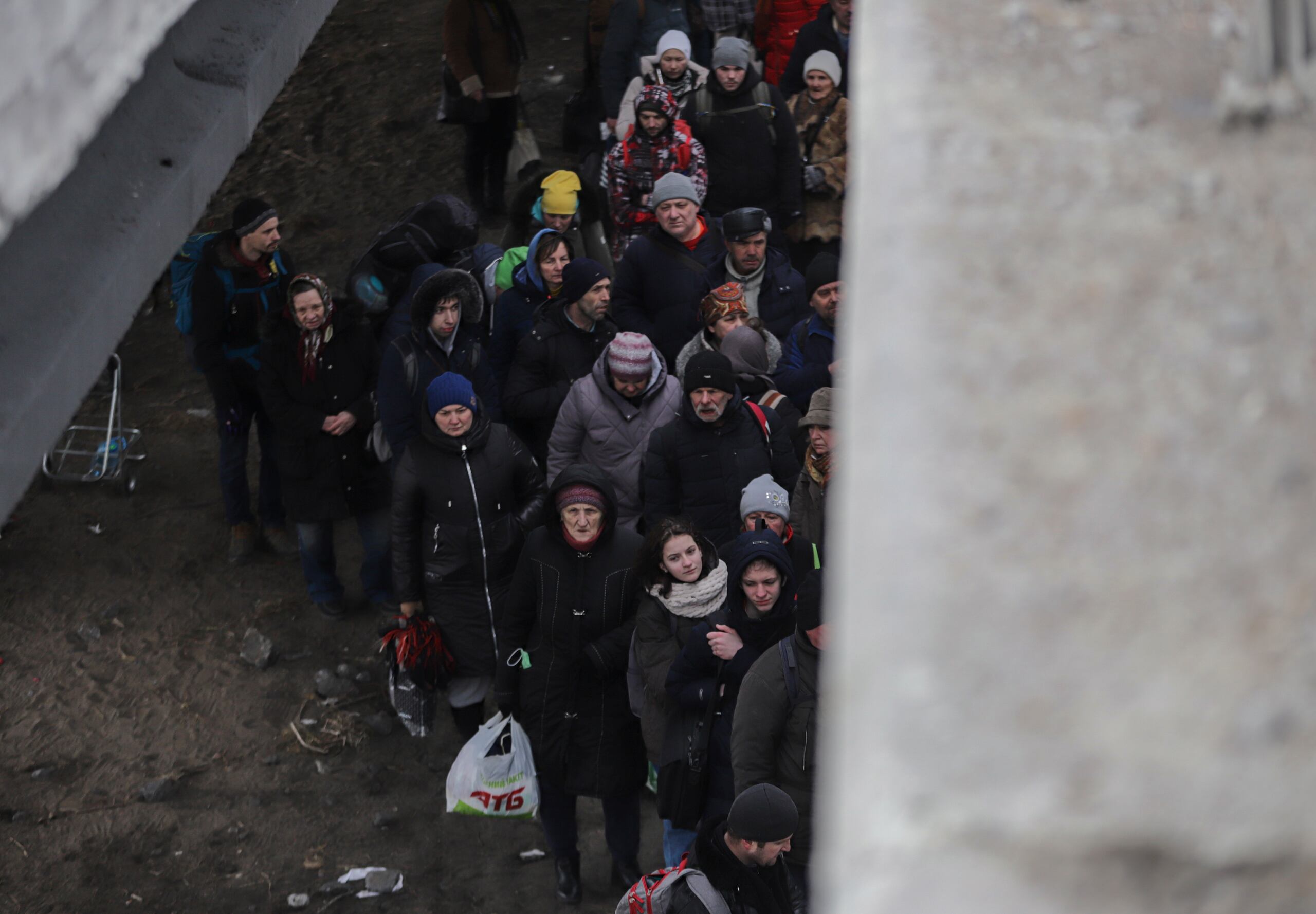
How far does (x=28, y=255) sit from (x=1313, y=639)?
1.54 metres

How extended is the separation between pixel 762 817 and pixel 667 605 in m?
1.09

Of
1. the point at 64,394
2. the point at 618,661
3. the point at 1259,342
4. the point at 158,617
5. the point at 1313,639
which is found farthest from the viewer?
the point at 158,617

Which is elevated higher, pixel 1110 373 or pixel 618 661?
pixel 1110 373

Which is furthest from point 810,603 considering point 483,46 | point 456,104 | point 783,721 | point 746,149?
point 483,46

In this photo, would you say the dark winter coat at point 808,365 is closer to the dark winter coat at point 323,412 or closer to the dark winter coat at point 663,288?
the dark winter coat at point 663,288

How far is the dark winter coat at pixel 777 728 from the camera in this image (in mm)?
4371

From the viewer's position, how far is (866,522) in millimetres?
741

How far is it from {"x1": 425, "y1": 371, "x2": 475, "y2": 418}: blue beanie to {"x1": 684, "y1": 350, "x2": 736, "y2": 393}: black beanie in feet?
2.90

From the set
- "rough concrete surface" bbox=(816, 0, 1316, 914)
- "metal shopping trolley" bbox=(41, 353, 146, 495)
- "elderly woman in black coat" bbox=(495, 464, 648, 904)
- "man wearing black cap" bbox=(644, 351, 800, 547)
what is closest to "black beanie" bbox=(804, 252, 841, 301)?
"man wearing black cap" bbox=(644, 351, 800, 547)

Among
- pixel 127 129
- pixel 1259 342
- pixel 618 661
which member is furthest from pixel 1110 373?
pixel 618 661

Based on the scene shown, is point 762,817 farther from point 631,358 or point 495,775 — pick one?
point 631,358

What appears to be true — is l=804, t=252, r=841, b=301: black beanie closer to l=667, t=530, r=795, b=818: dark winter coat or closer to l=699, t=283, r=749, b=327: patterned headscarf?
l=699, t=283, r=749, b=327: patterned headscarf

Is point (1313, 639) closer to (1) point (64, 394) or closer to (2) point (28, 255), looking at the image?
(1) point (64, 394)

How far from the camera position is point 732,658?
4.71 metres
